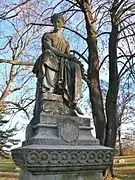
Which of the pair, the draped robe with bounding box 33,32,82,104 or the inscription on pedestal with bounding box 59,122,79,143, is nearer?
the inscription on pedestal with bounding box 59,122,79,143

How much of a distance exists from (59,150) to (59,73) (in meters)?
1.63

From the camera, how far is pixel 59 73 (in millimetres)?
6113

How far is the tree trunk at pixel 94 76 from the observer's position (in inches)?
465

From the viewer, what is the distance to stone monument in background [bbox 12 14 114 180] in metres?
5.03

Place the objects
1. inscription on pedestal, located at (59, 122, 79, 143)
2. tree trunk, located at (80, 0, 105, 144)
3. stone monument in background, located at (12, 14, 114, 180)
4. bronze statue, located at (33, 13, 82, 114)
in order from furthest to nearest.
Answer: tree trunk, located at (80, 0, 105, 144) < bronze statue, located at (33, 13, 82, 114) < inscription on pedestal, located at (59, 122, 79, 143) < stone monument in background, located at (12, 14, 114, 180)

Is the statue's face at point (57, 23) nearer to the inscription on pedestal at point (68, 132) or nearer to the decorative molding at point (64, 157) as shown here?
the inscription on pedestal at point (68, 132)

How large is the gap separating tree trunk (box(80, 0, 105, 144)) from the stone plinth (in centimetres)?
593

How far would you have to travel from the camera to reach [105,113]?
12500mm

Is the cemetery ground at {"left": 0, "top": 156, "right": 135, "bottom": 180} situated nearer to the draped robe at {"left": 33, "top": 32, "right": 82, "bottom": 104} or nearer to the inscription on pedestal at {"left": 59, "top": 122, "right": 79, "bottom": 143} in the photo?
the draped robe at {"left": 33, "top": 32, "right": 82, "bottom": 104}

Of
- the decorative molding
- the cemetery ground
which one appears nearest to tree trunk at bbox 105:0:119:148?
the cemetery ground

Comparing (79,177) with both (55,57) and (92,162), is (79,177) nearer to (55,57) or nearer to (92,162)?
(92,162)

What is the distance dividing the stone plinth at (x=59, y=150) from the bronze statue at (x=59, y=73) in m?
0.21

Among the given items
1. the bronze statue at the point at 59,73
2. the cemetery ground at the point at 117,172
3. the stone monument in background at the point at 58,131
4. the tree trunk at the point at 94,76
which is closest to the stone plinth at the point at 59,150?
the stone monument in background at the point at 58,131

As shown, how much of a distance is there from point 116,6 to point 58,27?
604cm
